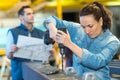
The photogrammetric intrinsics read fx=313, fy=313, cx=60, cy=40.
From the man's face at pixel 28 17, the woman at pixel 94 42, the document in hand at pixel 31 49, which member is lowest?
the document in hand at pixel 31 49

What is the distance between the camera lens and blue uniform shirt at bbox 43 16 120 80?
6.31 ft

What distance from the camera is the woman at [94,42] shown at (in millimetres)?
1920

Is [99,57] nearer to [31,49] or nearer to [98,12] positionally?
[98,12]

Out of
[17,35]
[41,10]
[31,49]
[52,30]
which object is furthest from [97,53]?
[41,10]

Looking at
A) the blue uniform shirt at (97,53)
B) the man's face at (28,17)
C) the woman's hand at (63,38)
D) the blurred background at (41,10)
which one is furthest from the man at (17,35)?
the blurred background at (41,10)

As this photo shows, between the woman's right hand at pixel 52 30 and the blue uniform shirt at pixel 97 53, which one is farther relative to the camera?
the woman's right hand at pixel 52 30

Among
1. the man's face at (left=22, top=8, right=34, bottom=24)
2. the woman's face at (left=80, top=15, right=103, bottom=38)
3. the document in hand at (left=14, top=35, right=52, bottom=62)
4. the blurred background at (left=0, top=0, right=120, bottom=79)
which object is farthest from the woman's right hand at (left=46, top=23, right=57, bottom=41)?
the blurred background at (left=0, top=0, right=120, bottom=79)

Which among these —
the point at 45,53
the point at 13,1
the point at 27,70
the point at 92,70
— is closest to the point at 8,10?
the point at 13,1

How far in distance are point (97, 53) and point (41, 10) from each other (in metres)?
5.20

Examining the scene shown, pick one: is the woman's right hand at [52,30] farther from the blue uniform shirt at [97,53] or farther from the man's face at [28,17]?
the man's face at [28,17]

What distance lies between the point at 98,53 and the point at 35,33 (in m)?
1.78

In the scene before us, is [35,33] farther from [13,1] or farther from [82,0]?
[82,0]

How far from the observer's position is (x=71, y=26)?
2.43 meters

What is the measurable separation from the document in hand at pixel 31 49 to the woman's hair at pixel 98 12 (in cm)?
132
